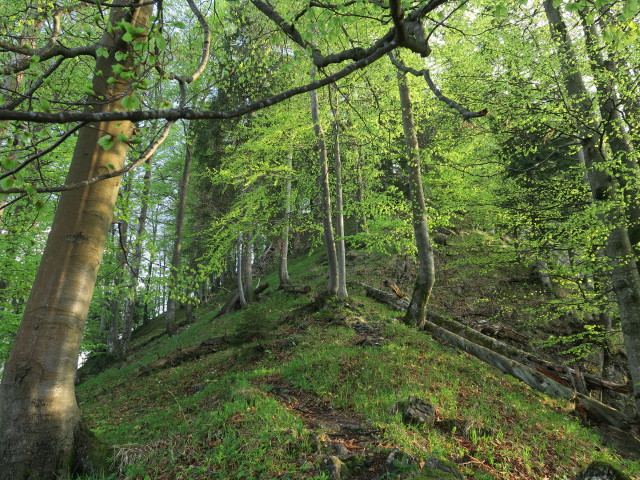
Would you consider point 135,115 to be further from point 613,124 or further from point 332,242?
point 332,242

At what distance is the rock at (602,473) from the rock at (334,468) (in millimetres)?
2389

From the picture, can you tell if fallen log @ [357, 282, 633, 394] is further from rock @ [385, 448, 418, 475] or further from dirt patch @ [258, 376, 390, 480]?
rock @ [385, 448, 418, 475]

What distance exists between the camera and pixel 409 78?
31.8 feet

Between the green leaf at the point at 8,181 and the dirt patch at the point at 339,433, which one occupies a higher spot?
the green leaf at the point at 8,181

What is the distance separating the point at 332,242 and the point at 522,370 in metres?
6.36

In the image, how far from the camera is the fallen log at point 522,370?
6.42 m

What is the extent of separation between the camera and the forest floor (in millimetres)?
3680

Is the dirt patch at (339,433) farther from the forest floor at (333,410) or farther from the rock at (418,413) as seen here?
the rock at (418,413)

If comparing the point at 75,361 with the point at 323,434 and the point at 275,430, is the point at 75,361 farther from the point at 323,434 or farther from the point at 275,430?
the point at 323,434

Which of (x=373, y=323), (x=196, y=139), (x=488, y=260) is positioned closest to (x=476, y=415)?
(x=488, y=260)

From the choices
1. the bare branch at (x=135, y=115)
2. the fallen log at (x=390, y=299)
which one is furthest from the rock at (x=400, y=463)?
the fallen log at (x=390, y=299)

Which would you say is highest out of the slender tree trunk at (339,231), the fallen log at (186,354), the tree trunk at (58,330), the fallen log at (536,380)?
the slender tree trunk at (339,231)

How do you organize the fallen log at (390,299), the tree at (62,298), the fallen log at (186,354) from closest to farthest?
the tree at (62,298) < the fallen log at (186,354) < the fallen log at (390,299)

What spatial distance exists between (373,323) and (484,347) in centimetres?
288
